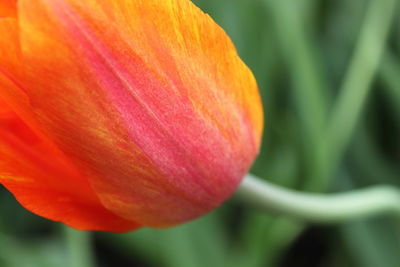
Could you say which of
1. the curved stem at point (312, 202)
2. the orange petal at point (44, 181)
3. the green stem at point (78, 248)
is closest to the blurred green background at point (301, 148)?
the green stem at point (78, 248)

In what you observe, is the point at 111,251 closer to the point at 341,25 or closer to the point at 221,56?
the point at 341,25

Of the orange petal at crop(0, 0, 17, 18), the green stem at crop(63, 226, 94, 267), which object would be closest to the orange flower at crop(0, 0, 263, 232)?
the orange petal at crop(0, 0, 17, 18)

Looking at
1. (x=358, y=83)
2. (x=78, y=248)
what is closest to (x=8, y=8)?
(x=78, y=248)

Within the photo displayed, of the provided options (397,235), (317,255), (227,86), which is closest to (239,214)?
(317,255)

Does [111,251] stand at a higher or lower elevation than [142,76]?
lower

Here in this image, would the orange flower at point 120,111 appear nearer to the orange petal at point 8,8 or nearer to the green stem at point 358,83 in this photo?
the orange petal at point 8,8

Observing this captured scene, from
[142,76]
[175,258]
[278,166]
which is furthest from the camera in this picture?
[278,166]
